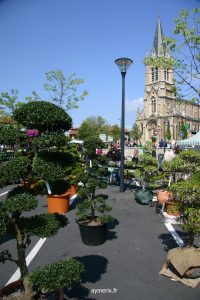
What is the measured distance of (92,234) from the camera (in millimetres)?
6074

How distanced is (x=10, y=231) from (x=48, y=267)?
26.7 inches

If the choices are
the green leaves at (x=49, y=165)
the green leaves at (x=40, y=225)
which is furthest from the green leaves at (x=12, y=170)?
the green leaves at (x=40, y=225)

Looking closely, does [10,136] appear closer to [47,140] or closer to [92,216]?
[47,140]

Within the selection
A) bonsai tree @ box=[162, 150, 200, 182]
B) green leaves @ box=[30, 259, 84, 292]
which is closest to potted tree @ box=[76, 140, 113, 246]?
bonsai tree @ box=[162, 150, 200, 182]

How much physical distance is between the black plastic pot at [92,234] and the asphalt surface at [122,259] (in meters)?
0.11

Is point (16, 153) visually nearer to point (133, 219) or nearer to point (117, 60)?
point (133, 219)

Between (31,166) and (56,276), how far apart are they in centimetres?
128

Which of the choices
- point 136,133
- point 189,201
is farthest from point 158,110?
point 189,201

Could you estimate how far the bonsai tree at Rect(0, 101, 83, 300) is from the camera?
2.88 m

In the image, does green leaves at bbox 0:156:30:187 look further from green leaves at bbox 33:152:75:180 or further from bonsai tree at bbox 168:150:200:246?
bonsai tree at bbox 168:150:200:246

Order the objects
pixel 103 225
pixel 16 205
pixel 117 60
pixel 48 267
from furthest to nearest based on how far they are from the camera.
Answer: pixel 117 60 < pixel 103 225 < pixel 48 267 < pixel 16 205

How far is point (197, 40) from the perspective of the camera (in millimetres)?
9297

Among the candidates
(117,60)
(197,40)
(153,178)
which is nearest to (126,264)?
(153,178)

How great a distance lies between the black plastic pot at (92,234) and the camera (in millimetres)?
6066
